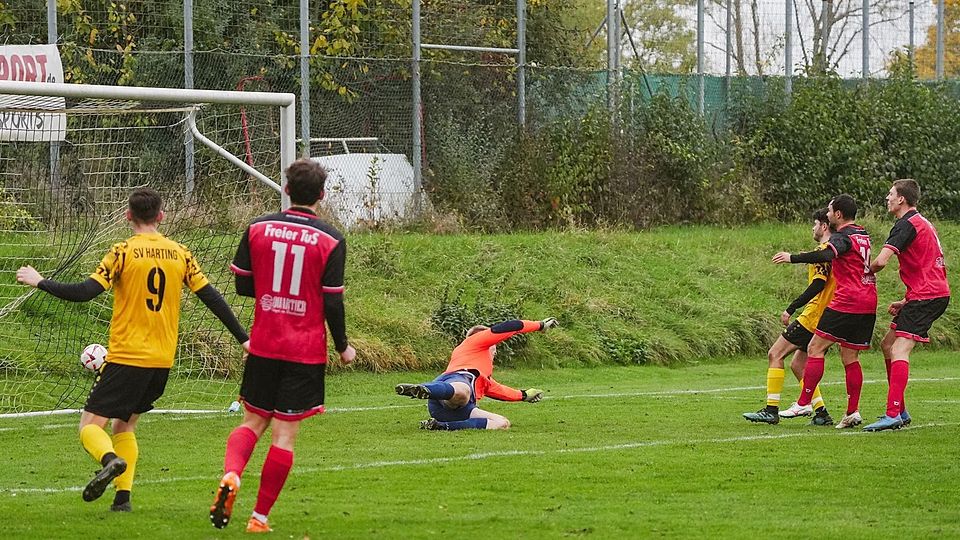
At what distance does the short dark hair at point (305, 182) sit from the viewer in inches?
278

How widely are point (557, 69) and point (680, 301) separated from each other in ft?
17.9

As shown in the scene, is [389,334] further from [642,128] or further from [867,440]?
[642,128]

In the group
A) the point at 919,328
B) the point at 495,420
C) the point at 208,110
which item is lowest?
the point at 495,420

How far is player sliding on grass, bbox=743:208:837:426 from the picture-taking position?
11891 mm

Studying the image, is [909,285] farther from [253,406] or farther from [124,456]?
[124,456]

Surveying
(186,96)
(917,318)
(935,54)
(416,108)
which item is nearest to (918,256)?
(917,318)

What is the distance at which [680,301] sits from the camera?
810 inches

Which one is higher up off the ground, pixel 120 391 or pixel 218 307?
pixel 218 307

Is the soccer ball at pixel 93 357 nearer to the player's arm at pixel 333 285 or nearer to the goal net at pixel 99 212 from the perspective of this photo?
the goal net at pixel 99 212

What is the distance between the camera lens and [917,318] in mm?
11547

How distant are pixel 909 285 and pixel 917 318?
31 centimetres

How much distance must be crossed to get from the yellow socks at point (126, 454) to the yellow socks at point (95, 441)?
0.59ft

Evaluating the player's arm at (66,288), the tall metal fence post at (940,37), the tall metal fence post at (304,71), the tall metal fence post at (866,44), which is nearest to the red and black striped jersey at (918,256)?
the player's arm at (66,288)

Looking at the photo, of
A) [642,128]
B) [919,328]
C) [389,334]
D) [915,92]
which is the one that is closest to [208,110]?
[389,334]
